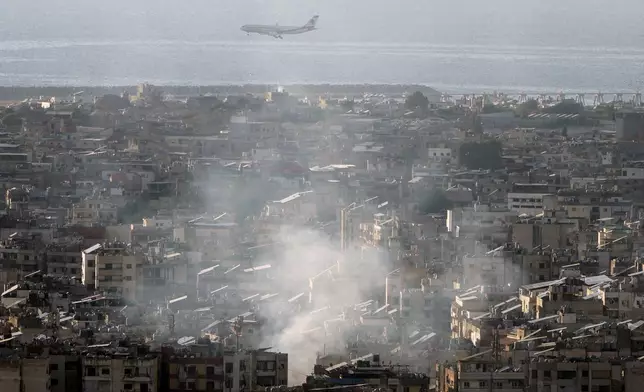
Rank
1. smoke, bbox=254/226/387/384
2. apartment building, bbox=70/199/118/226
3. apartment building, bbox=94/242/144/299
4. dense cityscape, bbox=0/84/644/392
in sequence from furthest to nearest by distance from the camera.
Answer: apartment building, bbox=70/199/118/226
apartment building, bbox=94/242/144/299
smoke, bbox=254/226/387/384
dense cityscape, bbox=0/84/644/392

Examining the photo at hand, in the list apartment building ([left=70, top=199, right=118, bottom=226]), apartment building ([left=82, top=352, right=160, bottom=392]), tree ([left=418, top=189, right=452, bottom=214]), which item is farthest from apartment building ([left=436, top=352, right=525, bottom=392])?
tree ([left=418, top=189, right=452, bottom=214])

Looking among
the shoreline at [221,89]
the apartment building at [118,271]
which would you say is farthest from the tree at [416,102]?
the apartment building at [118,271]

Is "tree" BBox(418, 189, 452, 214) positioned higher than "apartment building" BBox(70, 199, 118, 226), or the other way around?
"apartment building" BBox(70, 199, 118, 226)

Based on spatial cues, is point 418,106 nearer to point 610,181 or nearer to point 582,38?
point 610,181

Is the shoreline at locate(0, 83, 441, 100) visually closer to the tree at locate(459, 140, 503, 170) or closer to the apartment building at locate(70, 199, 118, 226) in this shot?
the tree at locate(459, 140, 503, 170)

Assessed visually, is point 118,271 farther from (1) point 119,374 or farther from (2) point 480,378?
(2) point 480,378

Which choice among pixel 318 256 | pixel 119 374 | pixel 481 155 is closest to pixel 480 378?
pixel 119 374

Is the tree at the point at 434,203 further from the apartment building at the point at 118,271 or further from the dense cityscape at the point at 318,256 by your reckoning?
the apartment building at the point at 118,271
